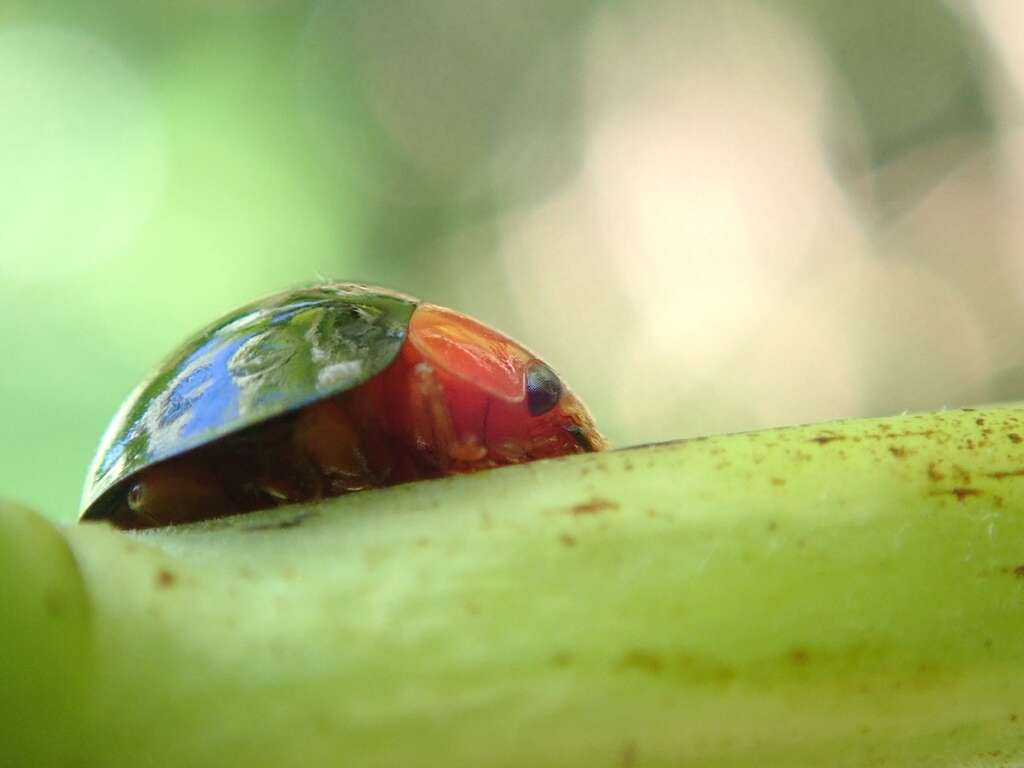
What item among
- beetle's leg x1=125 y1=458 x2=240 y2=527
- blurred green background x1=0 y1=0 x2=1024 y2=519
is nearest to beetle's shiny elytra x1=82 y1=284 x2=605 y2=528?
beetle's leg x1=125 y1=458 x2=240 y2=527

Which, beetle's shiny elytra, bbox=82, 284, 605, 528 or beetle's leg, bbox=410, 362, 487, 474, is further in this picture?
beetle's leg, bbox=410, 362, 487, 474

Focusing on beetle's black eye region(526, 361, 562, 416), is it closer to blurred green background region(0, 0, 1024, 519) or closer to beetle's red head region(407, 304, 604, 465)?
beetle's red head region(407, 304, 604, 465)

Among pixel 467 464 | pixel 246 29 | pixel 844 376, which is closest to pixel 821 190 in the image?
pixel 844 376

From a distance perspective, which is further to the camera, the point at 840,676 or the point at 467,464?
the point at 467,464

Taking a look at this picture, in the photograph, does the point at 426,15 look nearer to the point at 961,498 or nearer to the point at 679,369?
the point at 679,369

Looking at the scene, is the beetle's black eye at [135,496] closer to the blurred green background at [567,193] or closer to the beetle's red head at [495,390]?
the beetle's red head at [495,390]

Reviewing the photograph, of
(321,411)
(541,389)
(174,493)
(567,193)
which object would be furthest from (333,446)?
(567,193)

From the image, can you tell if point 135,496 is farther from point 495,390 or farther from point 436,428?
point 495,390

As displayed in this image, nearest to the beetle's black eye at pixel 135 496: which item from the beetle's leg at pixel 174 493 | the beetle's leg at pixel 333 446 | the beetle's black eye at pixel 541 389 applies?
the beetle's leg at pixel 174 493

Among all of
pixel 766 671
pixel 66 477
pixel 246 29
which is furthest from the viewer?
pixel 246 29
